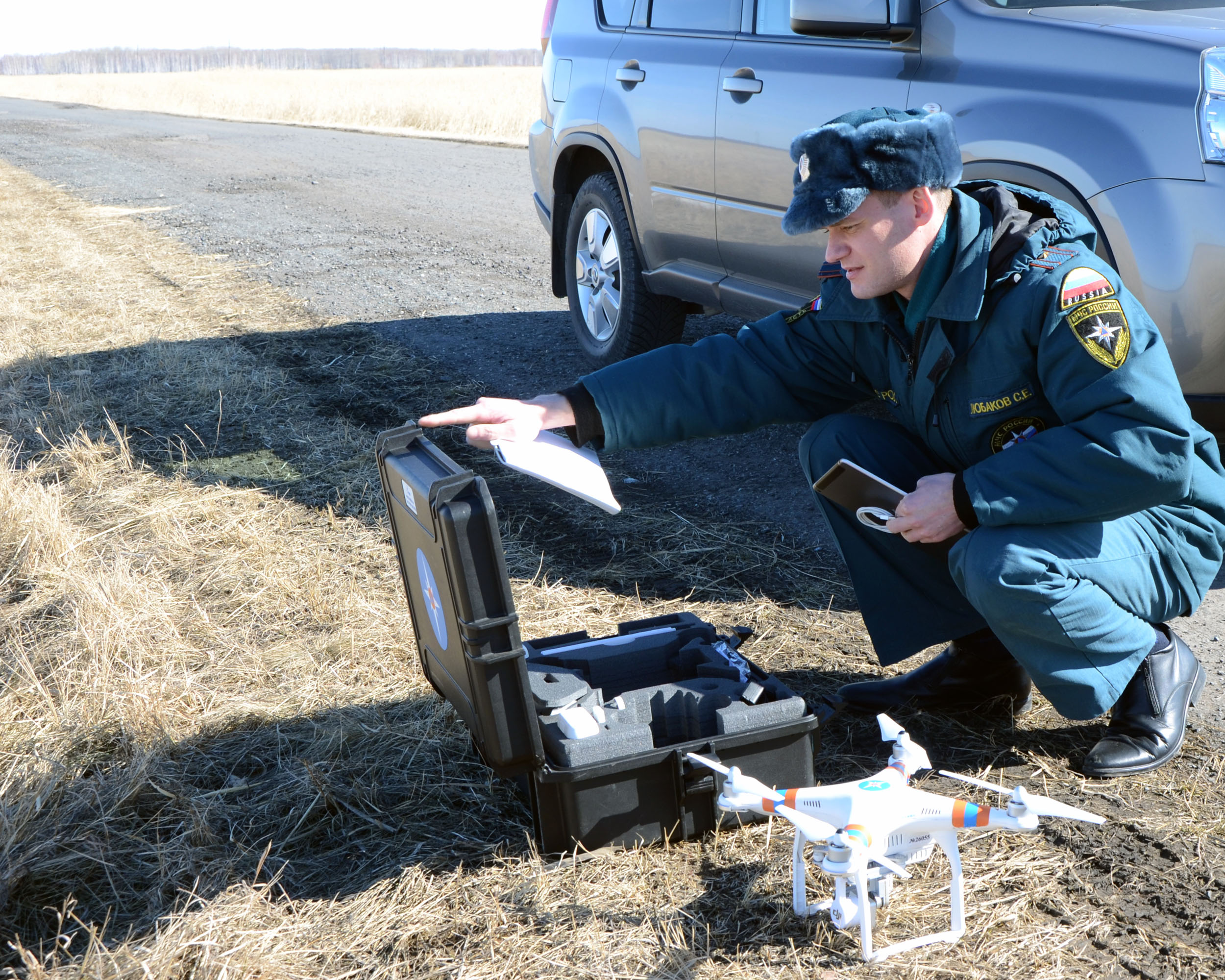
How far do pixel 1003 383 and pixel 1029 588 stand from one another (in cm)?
43

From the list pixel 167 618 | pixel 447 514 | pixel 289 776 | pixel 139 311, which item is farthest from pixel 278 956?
pixel 139 311

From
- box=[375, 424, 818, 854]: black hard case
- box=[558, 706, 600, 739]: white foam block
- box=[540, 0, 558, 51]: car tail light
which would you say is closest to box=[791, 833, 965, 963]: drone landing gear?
box=[375, 424, 818, 854]: black hard case

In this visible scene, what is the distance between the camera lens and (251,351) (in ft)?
19.8

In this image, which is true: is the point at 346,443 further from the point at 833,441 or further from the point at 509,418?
the point at 833,441

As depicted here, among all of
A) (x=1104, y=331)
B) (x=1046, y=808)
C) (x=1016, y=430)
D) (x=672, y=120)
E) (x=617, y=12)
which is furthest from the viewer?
(x=617, y=12)

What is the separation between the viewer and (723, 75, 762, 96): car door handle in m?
3.97

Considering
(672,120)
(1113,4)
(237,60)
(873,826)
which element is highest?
(237,60)

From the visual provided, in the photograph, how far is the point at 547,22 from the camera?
582cm

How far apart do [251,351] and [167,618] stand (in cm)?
321

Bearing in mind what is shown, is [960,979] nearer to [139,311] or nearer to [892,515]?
[892,515]

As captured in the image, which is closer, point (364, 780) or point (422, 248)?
point (364, 780)

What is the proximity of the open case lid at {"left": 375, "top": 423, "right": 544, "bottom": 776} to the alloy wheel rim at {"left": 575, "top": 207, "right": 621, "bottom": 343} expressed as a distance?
3044 mm

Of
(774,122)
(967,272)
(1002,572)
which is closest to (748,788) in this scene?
(1002,572)

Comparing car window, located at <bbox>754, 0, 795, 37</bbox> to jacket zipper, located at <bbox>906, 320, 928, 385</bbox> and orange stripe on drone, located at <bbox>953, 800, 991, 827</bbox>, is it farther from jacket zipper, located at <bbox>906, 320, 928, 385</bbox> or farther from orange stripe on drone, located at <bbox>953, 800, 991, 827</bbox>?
orange stripe on drone, located at <bbox>953, 800, 991, 827</bbox>
